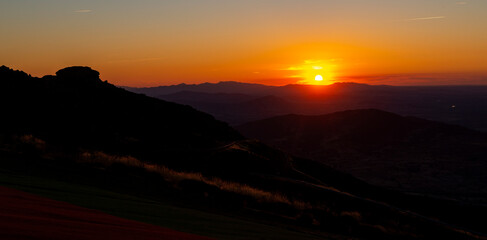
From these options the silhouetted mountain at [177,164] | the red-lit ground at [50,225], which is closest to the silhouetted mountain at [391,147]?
the silhouetted mountain at [177,164]

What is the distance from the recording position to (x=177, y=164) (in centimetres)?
2216

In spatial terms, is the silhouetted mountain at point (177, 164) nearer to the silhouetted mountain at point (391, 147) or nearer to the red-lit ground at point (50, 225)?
the red-lit ground at point (50, 225)

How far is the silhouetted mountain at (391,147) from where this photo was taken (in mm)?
62656

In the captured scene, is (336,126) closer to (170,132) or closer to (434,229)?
(170,132)

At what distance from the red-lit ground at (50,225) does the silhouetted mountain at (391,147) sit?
5472cm

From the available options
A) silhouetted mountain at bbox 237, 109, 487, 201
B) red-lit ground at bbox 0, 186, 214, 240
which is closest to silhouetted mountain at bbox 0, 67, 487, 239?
red-lit ground at bbox 0, 186, 214, 240

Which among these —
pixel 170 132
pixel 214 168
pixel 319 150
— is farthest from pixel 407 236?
pixel 319 150

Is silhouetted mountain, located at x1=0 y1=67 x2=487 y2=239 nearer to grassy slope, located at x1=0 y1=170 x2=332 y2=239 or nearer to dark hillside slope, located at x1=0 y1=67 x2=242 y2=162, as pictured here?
dark hillside slope, located at x1=0 y1=67 x2=242 y2=162

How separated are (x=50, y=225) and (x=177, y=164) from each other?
19.1m

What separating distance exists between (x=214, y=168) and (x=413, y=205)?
20.0 meters

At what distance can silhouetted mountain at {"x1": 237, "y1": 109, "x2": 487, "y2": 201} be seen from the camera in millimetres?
62656

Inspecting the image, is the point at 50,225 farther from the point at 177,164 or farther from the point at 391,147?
the point at 391,147

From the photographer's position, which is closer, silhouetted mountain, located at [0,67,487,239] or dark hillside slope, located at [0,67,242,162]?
silhouetted mountain, located at [0,67,487,239]

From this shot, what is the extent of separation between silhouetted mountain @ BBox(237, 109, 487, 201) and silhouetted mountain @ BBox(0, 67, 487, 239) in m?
26.7
